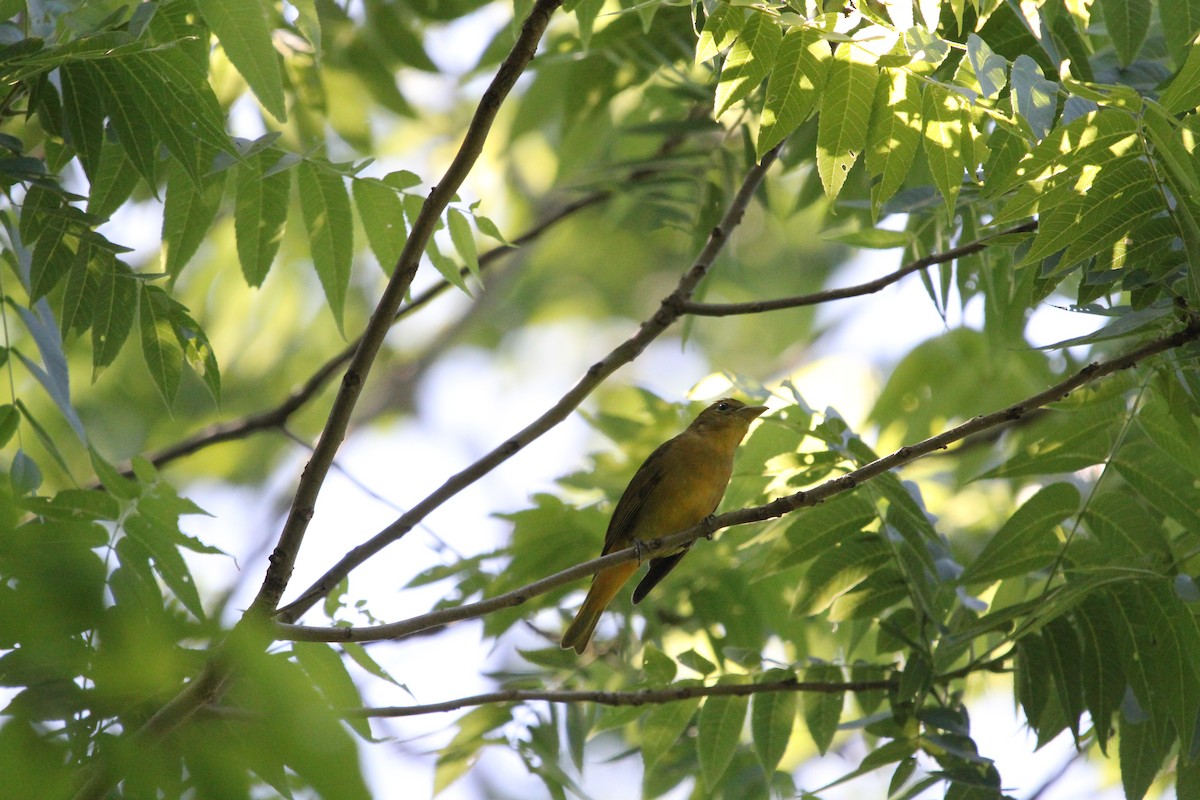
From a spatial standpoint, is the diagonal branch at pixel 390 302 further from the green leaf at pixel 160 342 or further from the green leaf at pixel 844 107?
the green leaf at pixel 844 107

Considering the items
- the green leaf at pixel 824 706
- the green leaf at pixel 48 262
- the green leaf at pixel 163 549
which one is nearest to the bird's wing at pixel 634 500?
the green leaf at pixel 824 706

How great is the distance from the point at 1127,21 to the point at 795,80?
1.43 meters

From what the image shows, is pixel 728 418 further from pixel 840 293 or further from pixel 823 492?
pixel 823 492

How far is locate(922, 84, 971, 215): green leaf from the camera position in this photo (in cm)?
330

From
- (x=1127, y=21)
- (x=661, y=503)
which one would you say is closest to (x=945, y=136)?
(x=1127, y=21)

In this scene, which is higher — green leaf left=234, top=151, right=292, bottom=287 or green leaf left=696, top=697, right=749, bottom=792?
green leaf left=234, top=151, right=292, bottom=287

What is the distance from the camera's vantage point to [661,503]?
619 centimetres

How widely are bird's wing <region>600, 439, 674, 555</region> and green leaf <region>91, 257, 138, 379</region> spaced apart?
9.56ft

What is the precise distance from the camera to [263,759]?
4.59 ft

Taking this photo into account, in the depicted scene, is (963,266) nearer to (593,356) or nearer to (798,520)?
(798,520)

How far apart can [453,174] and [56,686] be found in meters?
2.14

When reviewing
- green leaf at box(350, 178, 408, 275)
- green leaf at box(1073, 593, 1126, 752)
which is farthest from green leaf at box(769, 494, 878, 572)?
green leaf at box(350, 178, 408, 275)

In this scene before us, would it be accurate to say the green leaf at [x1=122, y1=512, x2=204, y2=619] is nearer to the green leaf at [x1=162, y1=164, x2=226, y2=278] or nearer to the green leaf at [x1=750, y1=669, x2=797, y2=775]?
the green leaf at [x1=162, y1=164, x2=226, y2=278]

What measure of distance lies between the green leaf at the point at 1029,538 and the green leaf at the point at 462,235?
7.05ft
